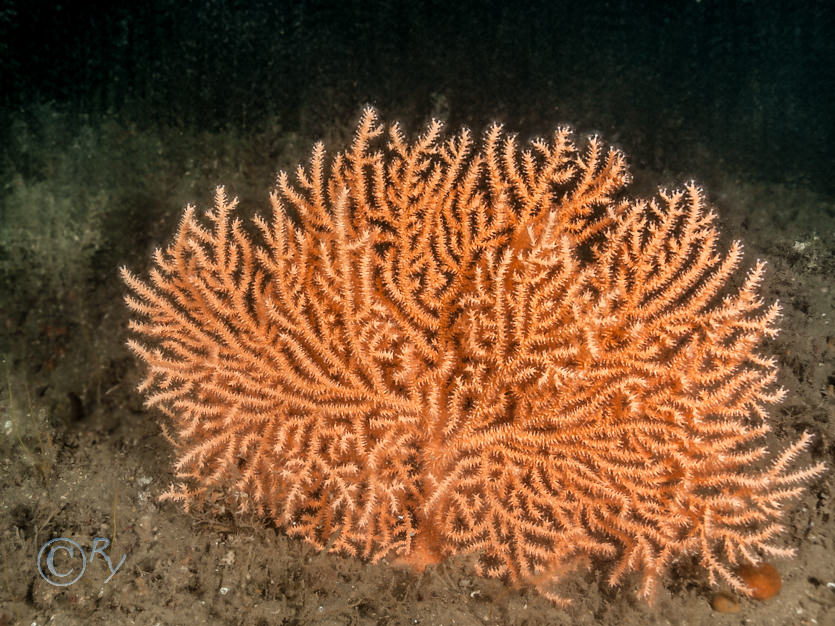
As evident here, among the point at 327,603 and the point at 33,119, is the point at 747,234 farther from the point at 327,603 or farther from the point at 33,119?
the point at 33,119

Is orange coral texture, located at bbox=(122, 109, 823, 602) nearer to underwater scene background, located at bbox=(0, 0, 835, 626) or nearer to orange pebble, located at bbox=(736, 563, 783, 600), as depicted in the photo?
orange pebble, located at bbox=(736, 563, 783, 600)

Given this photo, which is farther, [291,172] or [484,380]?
[291,172]

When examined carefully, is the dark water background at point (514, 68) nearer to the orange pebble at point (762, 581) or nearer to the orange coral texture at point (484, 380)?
the orange coral texture at point (484, 380)

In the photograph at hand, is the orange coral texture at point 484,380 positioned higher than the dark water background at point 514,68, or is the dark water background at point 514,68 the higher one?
the dark water background at point 514,68

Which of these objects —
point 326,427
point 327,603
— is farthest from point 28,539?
point 326,427

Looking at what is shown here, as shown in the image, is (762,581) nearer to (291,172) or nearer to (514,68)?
(514,68)

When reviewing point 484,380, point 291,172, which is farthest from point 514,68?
point 484,380


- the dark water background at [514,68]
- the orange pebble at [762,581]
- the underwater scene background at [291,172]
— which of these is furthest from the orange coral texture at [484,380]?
the dark water background at [514,68]
